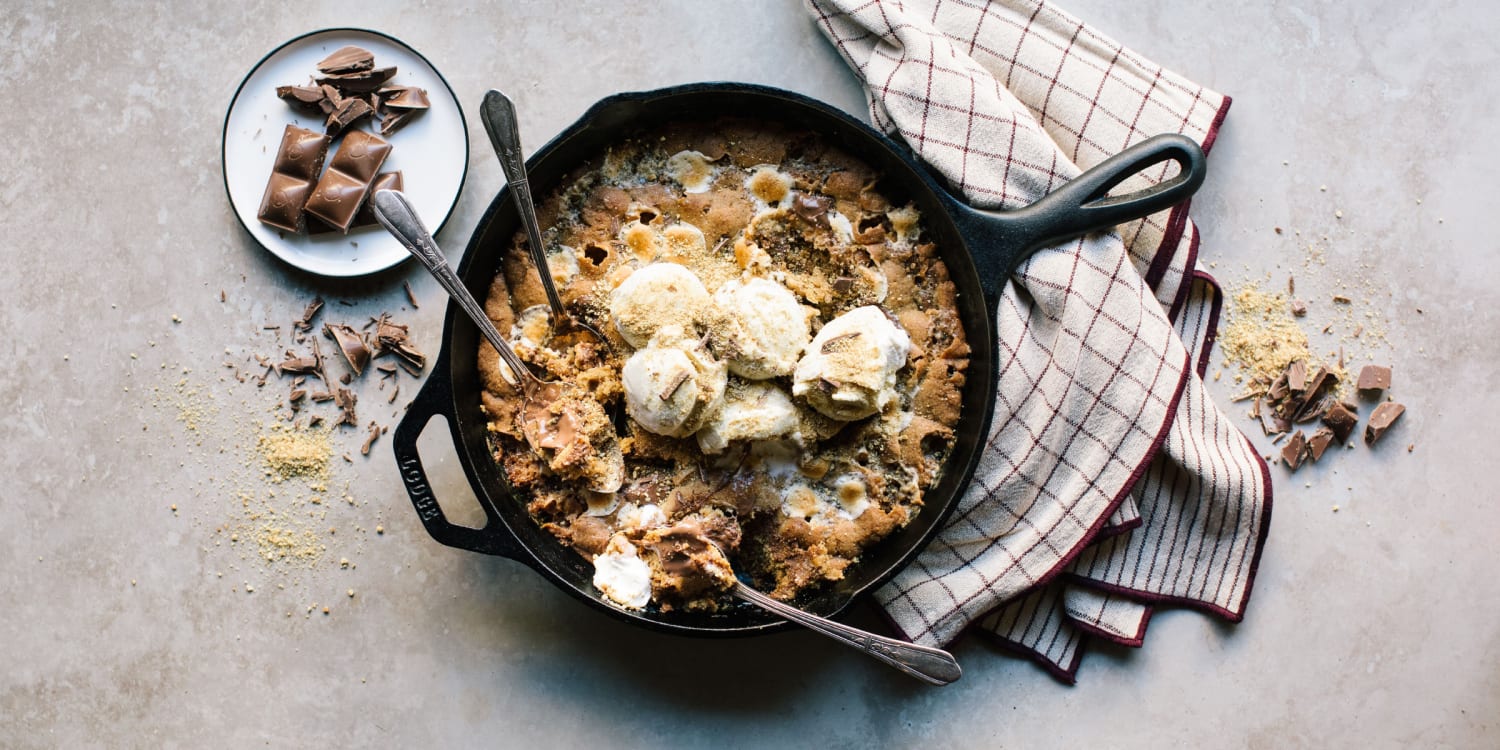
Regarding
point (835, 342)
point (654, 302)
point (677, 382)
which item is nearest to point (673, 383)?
point (677, 382)

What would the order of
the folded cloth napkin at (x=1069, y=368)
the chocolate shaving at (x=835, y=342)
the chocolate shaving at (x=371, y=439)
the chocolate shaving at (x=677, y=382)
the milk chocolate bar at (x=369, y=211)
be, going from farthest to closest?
the chocolate shaving at (x=371, y=439), the milk chocolate bar at (x=369, y=211), the folded cloth napkin at (x=1069, y=368), the chocolate shaving at (x=835, y=342), the chocolate shaving at (x=677, y=382)

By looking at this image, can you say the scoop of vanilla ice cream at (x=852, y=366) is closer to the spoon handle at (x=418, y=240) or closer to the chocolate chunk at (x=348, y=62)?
the spoon handle at (x=418, y=240)

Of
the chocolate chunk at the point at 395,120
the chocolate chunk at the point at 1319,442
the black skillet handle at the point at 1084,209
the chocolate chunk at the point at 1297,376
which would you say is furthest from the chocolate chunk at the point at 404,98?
the chocolate chunk at the point at 1319,442

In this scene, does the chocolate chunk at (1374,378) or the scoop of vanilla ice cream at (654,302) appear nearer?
the scoop of vanilla ice cream at (654,302)

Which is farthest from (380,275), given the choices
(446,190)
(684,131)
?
(684,131)

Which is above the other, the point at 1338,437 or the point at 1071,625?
the point at 1338,437

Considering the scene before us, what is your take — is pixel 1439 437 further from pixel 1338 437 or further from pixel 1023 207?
pixel 1023 207
